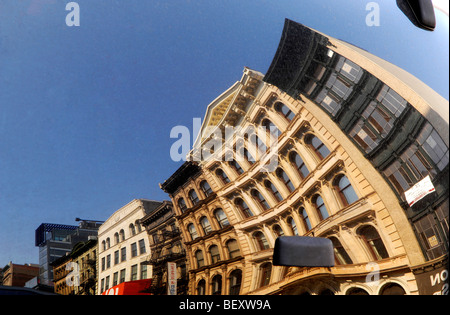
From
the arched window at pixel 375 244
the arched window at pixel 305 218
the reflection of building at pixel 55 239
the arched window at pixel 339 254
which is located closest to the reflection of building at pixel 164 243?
the reflection of building at pixel 55 239

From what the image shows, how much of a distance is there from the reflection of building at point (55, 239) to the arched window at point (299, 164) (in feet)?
3.15

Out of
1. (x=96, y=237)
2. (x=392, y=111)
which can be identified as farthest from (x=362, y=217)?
(x=96, y=237)

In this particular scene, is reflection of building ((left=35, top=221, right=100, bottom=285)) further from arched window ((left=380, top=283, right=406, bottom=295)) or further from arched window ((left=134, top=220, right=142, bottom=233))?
arched window ((left=380, top=283, right=406, bottom=295))

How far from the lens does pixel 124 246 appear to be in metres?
2.03

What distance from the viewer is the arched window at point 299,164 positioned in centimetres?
207

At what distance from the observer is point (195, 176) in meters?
2.10

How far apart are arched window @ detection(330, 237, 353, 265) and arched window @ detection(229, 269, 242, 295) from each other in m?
0.46

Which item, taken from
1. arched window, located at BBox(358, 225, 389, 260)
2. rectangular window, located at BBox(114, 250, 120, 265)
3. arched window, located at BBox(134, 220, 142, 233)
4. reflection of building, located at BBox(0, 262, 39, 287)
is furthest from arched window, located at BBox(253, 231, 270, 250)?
reflection of building, located at BBox(0, 262, 39, 287)

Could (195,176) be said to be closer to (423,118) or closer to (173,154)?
(173,154)

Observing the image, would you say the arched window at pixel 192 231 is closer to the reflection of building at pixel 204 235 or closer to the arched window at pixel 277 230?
the reflection of building at pixel 204 235

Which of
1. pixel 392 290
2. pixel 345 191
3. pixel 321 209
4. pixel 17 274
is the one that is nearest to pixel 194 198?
pixel 321 209

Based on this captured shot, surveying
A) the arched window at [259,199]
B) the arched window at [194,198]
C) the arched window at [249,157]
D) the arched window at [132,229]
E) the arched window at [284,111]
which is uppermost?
the arched window at [284,111]

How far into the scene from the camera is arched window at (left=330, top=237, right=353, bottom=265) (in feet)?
6.53

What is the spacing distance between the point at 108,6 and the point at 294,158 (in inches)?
45.6
